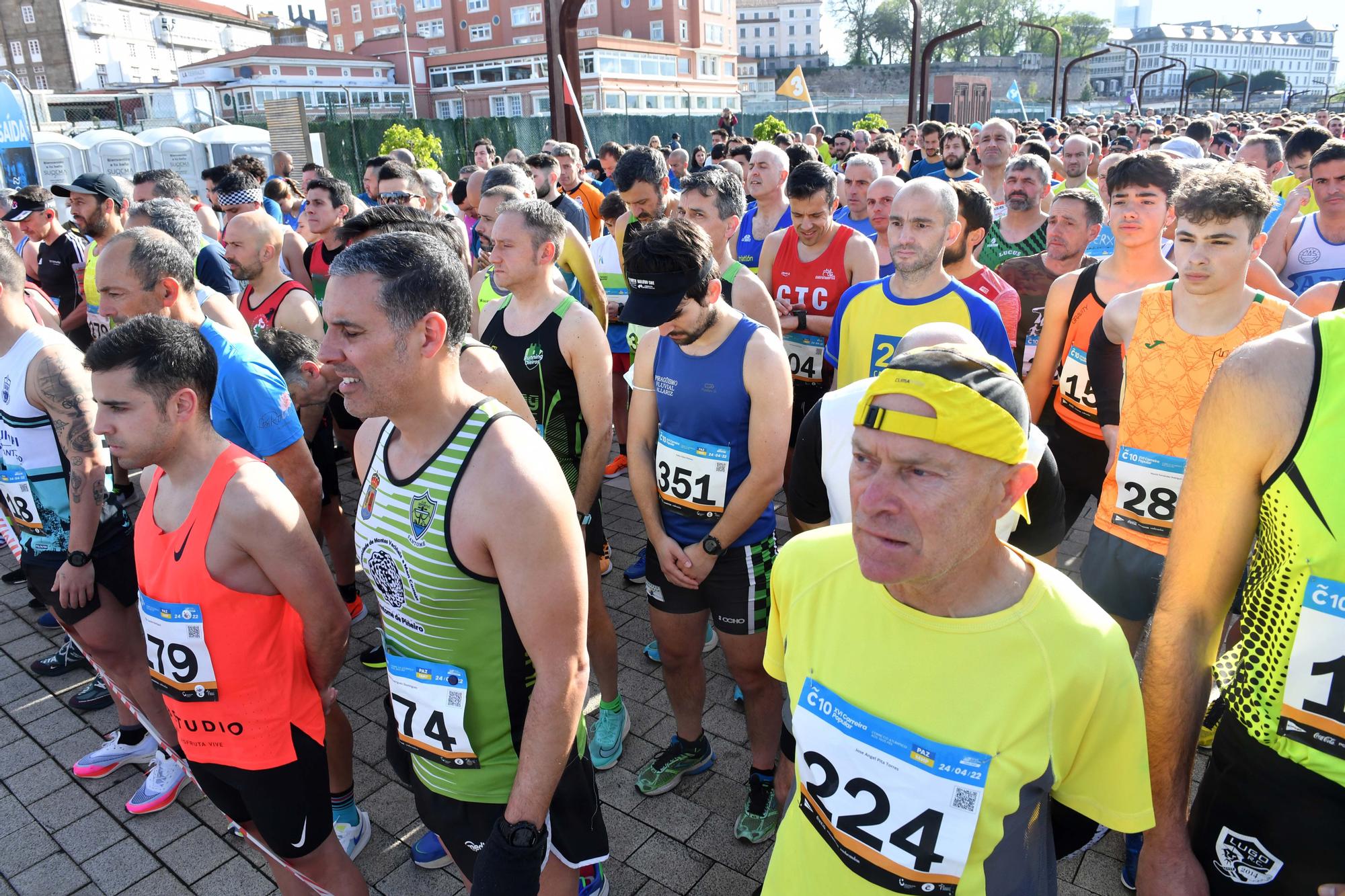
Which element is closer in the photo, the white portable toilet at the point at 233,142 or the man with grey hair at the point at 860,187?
the man with grey hair at the point at 860,187

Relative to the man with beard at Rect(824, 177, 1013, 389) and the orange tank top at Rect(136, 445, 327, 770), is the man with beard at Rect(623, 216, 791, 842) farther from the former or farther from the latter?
the orange tank top at Rect(136, 445, 327, 770)

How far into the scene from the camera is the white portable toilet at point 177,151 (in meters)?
24.0

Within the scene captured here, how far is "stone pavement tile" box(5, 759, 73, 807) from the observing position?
11.7 feet

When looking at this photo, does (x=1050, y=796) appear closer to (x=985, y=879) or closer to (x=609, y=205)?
(x=985, y=879)

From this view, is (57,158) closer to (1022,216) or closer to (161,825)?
(161,825)

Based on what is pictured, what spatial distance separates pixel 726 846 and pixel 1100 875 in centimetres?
132

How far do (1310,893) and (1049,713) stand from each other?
0.63m

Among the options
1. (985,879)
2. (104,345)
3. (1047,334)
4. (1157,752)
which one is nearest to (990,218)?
(1047,334)

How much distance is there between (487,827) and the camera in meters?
2.16

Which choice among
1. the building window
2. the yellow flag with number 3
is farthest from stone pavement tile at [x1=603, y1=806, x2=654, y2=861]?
the building window

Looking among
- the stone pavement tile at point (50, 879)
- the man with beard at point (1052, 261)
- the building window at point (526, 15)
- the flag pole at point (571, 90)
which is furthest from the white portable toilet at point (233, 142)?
the building window at point (526, 15)

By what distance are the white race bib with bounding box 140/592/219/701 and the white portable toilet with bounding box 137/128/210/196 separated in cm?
2553

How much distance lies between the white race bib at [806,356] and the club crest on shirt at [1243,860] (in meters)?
3.55

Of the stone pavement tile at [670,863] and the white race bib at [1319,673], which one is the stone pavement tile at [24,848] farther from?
the white race bib at [1319,673]
